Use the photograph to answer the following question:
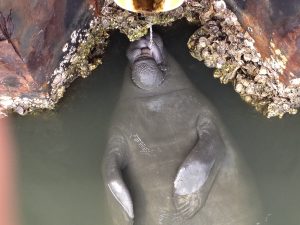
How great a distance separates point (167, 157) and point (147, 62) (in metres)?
0.83

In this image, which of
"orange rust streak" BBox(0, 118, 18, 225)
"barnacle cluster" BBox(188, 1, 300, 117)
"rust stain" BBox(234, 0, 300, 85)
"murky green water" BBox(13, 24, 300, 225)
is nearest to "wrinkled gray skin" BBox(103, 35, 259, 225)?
"murky green water" BBox(13, 24, 300, 225)

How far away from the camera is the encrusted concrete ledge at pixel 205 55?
448 cm

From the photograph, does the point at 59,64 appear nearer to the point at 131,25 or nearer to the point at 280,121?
the point at 131,25

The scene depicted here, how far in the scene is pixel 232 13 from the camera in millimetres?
4605

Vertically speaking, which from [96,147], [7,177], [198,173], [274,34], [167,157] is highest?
→ [274,34]

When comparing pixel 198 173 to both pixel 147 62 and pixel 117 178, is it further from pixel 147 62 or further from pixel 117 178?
pixel 147 62

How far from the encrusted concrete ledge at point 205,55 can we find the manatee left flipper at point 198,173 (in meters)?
0.70

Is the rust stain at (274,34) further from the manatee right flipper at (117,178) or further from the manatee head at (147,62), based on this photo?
the manatee right flipper at (117,178)

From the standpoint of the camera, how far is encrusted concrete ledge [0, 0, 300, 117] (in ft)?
14.7

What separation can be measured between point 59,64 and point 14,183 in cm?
111

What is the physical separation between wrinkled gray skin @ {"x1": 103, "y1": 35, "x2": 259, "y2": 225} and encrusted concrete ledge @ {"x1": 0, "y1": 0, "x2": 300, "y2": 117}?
15.9 inches

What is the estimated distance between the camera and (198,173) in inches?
152

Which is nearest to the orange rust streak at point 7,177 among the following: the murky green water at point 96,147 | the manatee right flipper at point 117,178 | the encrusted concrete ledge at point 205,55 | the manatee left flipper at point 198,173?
the murky green water at point 96,147

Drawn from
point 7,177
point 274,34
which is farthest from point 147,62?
point 7,177
